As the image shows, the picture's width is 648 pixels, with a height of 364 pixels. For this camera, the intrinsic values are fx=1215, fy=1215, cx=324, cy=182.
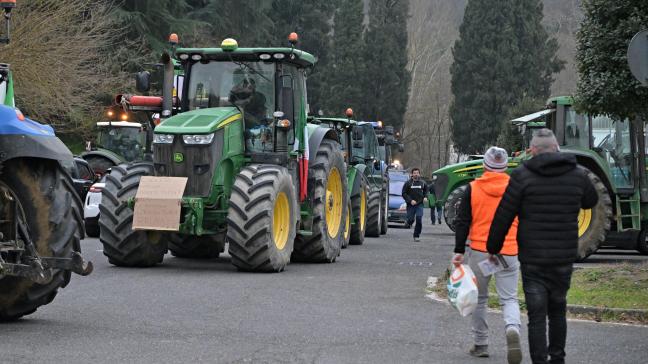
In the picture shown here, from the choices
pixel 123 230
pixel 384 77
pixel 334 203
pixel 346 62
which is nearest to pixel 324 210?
pixel 334 203

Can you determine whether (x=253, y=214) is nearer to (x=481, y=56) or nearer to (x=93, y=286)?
(x=93, y=286)

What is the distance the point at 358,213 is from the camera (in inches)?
969

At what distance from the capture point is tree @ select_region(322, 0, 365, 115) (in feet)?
220

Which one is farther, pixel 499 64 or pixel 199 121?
pixel 499 64

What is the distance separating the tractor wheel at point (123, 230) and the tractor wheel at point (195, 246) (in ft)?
6.77

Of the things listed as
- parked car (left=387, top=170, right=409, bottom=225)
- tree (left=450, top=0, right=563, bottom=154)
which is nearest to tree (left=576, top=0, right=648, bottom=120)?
parked car (left=387, top=170, right=409, bottom=225)

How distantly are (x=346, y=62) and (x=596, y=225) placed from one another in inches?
1889

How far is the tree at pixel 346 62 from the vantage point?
67062 millimetres

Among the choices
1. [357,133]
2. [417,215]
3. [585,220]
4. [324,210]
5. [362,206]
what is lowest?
[585,220]

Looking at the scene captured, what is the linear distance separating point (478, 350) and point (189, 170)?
758cm

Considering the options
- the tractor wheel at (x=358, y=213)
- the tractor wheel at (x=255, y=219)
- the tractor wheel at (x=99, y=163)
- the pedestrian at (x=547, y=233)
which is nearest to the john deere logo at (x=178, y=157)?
the tractor wheel at (x=255, y=219)

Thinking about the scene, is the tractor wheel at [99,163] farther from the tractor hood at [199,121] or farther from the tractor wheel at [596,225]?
the tractor wheel at [596,225]

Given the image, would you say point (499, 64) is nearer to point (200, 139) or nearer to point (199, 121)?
point (199, 121)

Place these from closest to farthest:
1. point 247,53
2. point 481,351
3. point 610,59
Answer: point 481,351 → point 610,59 → point 247,53
